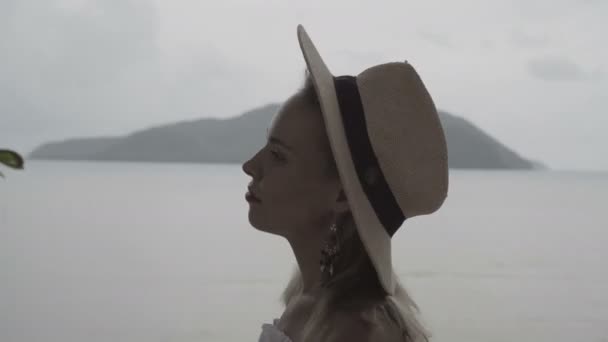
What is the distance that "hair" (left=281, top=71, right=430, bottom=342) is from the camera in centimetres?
110

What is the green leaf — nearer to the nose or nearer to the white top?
the nose

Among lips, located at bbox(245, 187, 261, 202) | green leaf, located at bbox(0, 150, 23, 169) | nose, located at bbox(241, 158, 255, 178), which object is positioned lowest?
lips, located at bbox(245, 187, 261, 202)

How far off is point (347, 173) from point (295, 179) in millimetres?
83

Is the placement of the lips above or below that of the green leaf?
below

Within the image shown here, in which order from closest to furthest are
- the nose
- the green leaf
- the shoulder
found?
1. the green leaf
2. the shoulder
3. the nose

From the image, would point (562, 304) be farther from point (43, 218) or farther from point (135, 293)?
point (43, 218)

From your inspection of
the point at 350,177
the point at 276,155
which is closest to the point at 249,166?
the point at 276,155

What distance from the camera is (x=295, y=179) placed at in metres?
1.16

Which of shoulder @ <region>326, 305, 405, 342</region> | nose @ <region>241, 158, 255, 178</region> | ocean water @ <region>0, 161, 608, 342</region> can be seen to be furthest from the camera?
ocean water @ <region>0, 161, 608, 342</region>

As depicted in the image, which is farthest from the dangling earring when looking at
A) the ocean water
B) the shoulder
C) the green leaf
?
the ocean water

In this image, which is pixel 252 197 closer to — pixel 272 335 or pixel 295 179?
pixel 295 179

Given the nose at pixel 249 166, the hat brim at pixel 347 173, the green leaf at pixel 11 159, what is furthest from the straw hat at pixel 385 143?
the green leaf at pixel 11 159

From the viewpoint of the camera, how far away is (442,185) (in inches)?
45.8

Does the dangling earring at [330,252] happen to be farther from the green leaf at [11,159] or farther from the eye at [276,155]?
the green leaf at [11,159]
